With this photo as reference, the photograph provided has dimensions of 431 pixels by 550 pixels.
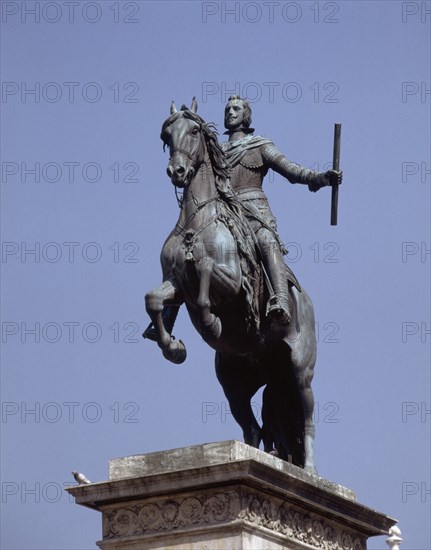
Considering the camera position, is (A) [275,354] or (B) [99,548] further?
(A) [275,354]

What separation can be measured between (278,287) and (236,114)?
103 inches

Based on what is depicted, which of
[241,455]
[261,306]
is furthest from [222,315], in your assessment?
[241,455]

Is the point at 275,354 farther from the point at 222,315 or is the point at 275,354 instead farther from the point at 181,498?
the point at 181,498

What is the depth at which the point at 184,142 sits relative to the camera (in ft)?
66.3

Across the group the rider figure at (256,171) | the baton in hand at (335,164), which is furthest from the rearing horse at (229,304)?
the baton in hand at (335,164)

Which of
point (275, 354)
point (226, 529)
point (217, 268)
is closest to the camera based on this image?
point (226, 529)

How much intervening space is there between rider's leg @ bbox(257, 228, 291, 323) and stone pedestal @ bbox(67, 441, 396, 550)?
1872mm

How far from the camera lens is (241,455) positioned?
18797 mm

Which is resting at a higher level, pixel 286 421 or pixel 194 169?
pixel 194 169

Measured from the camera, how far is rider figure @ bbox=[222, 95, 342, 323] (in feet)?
69.9

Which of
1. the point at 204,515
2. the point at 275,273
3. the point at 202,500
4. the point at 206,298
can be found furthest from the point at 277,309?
the point at 204,515

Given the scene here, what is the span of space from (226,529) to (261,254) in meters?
3.70

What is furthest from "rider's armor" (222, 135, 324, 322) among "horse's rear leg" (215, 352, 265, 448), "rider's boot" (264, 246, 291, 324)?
"horse's rear leg" (215, 352, 265, 448)

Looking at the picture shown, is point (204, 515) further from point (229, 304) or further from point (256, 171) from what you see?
point (256, 171)
